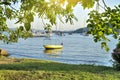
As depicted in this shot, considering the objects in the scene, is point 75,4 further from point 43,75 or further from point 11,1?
point 43,75

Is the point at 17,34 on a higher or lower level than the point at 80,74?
higher

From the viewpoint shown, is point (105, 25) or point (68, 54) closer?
point (105, 25)

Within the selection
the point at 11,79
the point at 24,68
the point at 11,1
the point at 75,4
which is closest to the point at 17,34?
the point at 11,1

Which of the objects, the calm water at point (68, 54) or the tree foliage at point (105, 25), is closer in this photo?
the tree foliage at point (105, 25)

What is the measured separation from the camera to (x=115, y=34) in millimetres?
4395

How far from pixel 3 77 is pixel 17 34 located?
212 inches

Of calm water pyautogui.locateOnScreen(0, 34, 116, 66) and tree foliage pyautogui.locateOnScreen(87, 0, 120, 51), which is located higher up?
tree foliage pyautogui.locateOnScreen(87, 0, 120, 51)

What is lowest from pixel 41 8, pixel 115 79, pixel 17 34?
pixel 115 79

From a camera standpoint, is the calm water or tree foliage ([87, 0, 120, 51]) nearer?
tree foliage ([87, 0, 120, 51])

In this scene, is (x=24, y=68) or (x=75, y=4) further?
(x=24, y=68)

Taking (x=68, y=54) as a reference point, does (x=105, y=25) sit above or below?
above

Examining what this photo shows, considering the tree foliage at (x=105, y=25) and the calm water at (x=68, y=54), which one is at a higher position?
the tree foliage at (x=105, y=25)

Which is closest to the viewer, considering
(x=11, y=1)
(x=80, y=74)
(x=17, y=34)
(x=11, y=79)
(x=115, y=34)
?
(x=115, y=34)

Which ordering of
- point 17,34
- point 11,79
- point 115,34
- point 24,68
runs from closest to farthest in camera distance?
1. point 115,34
2. point 17,34
3. point 11,79
4. point 24,68
